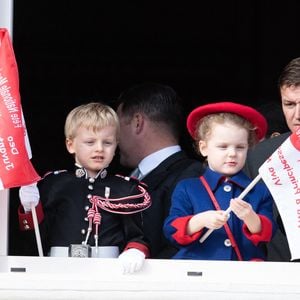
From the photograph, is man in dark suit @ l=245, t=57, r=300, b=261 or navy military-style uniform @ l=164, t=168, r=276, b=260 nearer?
navy military-style uniform @ l=164, t=168, r=276, b=260

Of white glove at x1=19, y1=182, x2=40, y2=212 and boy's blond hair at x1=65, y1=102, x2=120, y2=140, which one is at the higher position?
boy's blond hair at x1=65, y1=102, x2=120, y2=140

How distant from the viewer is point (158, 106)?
548cm

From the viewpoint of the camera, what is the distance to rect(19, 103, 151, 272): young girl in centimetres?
448

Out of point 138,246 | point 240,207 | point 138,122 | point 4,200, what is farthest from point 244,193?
point 138,122

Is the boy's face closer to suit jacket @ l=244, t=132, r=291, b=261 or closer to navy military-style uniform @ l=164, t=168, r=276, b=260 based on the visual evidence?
navy military-style uniform @ l=164, t=168, r=276, b=260

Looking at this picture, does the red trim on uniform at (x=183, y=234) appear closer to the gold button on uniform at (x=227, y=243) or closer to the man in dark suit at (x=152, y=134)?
the gold button on uniform at (x=227, y=243)

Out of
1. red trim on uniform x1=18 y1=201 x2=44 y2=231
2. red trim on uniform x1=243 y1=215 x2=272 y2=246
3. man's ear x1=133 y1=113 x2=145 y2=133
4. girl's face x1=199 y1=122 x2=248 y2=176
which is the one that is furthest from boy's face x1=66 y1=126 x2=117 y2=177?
man's ear x1=133 y1=113 x2=145 y2=133

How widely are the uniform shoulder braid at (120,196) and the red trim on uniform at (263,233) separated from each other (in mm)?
417

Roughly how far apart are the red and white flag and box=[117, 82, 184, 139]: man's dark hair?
3.81 feet

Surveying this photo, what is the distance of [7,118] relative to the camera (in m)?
4.20

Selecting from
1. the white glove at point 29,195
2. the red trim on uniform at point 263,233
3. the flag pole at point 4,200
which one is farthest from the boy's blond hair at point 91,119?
the red trim on uniform at point 263,233

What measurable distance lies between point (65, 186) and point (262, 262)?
79 cm

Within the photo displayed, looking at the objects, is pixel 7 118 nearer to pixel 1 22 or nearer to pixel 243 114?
pixel 1 22

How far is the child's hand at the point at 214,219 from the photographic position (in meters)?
4.26
